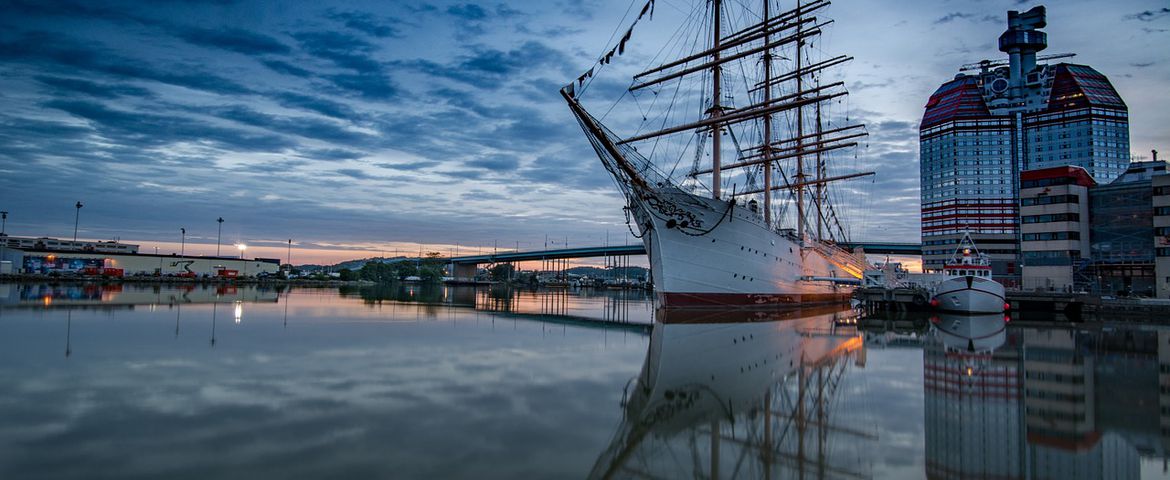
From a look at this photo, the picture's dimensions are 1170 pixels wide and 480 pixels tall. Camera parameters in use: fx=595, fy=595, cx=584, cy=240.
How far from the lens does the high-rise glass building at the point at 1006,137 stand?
11050 centimetres

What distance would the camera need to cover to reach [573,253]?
14388 centimetres

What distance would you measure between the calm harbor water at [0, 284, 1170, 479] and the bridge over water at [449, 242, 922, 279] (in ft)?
349

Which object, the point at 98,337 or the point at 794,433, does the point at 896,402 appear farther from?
the point at 98,337

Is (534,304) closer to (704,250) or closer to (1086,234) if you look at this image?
(704,250)

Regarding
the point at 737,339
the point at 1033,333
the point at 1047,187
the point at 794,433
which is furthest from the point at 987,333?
the point at 1047,187

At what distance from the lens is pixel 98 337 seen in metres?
15.7

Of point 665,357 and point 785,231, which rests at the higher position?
point 785,231

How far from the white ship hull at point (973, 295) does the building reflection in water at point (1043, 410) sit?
54.8 feet

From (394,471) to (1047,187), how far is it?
66524 millimetres

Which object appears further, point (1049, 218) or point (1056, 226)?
point (1049, 218)

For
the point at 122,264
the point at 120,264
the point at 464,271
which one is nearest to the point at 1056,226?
the point at 120,264

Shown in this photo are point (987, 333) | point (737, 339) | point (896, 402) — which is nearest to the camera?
point (896, 402)

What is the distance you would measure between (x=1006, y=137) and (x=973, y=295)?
110m

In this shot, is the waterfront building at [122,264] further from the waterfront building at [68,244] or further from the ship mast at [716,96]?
the ship mast at [716,96]
